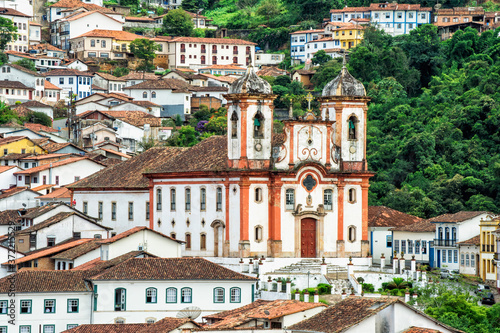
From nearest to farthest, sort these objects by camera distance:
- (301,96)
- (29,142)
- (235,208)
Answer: (235,208) → (29,142) → (301,96)

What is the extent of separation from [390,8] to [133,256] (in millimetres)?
97392

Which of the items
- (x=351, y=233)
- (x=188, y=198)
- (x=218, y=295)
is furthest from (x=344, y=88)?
(x=218, y=295)

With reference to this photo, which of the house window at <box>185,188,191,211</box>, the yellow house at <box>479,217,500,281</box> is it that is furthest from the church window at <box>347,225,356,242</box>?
the house window at <box>185,188,191,211</box>

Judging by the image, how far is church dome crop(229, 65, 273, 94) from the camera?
74125 millimetres

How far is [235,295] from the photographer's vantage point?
Result: 215 ft

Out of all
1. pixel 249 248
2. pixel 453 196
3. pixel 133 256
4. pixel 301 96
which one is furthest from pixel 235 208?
pixel 301 96

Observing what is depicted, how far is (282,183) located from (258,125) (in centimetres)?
345

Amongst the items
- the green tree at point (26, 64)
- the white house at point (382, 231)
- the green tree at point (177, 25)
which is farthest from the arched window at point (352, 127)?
the green tree at point (177, 25)

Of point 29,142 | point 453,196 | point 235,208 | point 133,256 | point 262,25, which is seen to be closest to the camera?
point 133,256

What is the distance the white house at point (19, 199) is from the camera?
3792 inches

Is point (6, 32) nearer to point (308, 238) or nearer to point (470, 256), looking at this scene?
point (470, 256)

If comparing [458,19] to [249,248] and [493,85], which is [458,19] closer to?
[493,85]

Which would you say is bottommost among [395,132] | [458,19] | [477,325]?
[477,325]

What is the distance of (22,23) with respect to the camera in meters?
165
